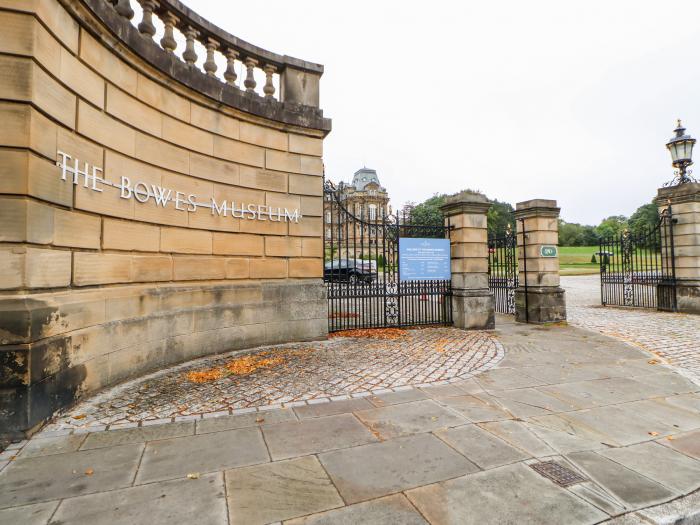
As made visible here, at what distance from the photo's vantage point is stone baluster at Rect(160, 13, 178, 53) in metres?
5.93

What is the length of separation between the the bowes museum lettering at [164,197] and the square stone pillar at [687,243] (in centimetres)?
1256

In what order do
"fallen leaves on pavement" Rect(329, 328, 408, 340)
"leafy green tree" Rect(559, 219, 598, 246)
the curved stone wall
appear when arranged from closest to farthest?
the curved stone wall
"fallen leaves on pavement" Rect(329, 328, 408, 340)
"leafy green tree" Rect(559, 219, 598, 246)

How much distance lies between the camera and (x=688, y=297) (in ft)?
38.6

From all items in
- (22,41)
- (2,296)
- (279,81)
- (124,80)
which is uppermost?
(279,81)

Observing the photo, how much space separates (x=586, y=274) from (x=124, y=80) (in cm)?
4290

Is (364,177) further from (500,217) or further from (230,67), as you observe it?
(230,67)

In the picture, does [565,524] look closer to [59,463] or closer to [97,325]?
[59,463]

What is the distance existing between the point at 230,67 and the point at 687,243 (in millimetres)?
14325

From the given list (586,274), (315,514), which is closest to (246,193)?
(315,514)

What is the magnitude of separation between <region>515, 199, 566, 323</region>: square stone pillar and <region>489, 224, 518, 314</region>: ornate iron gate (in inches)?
21.2

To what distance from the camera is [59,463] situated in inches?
118

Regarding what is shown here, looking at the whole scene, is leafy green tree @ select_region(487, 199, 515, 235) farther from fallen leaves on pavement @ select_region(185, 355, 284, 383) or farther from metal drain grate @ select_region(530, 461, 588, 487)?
metal drain grate @ select_region(530, 461, 588, 487)

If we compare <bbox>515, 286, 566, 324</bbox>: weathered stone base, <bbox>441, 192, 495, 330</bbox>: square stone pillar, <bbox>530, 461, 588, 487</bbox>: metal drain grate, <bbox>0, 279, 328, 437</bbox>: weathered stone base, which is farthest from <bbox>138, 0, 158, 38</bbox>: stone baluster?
<bbox>515, 286, 566, 324</bbox>: weathered stone base

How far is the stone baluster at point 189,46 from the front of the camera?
6.31 metres
